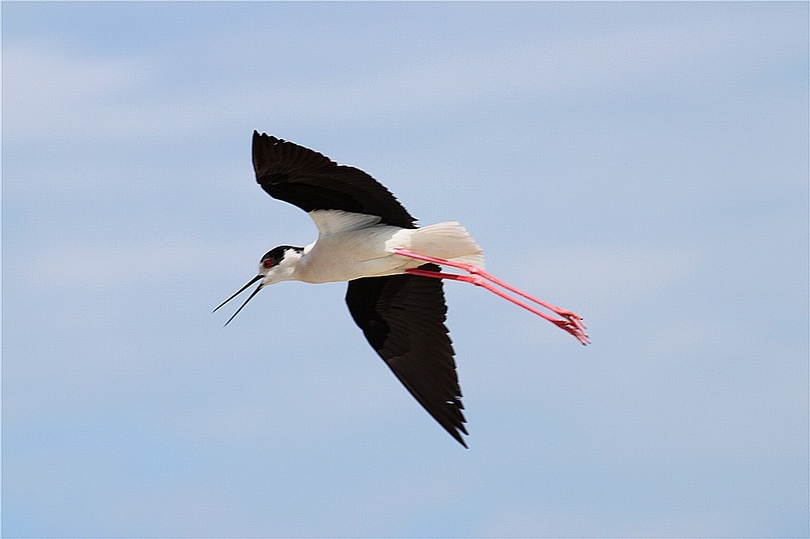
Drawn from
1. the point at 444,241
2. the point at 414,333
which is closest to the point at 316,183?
the point at 444,241

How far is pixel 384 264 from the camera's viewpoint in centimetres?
1110

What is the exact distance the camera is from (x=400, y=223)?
36.8 ft

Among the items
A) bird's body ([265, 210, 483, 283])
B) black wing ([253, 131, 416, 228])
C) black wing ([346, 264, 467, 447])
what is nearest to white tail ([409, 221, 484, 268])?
bird's body ([265, 210, 483, 283])

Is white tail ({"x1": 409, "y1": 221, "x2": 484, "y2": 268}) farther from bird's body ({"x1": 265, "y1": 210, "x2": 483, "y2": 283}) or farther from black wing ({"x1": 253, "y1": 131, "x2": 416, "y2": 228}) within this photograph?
black wing ({"x1": 253, "y1": 131, "x2": 416, "y2": 228})

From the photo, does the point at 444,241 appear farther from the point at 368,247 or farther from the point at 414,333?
the point at 414,333

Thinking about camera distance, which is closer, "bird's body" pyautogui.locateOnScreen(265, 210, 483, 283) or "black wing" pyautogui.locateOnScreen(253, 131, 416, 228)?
"black wing" pyautogui.locateOnScreen(253, 131, 416, 228)

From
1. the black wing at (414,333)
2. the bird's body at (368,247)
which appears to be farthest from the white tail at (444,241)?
the black wing at (414,333)

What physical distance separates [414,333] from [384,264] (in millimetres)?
743

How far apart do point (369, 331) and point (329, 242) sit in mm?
956

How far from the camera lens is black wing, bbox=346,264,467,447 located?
11203mm

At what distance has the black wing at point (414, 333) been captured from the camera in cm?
1120

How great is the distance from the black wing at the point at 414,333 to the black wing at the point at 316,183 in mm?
689

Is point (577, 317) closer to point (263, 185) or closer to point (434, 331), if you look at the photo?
point (434, 331)

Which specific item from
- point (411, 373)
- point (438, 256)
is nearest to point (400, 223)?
point (438, 256)
